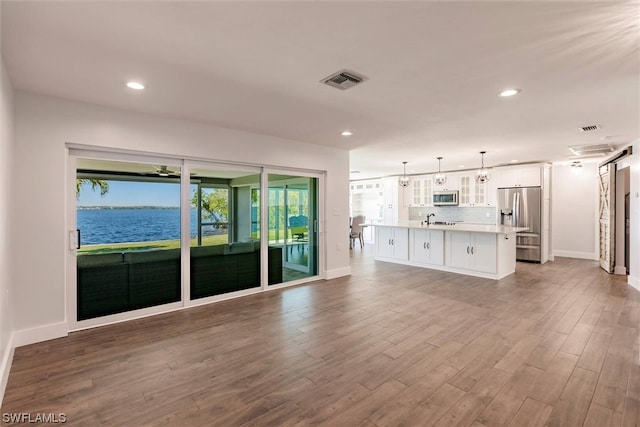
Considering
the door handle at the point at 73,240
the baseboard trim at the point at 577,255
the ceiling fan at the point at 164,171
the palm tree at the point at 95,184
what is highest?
the ceiling fan at the point at 164,171

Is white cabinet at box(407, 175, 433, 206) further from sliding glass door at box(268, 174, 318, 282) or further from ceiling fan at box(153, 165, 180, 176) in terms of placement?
ceiling fan at box(153, 165, 180, 176)

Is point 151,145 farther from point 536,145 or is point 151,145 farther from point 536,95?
point 536,145

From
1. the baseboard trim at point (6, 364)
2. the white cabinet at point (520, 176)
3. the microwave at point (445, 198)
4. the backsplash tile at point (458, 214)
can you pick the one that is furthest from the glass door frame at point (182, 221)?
the backsplash tile at point (458, 214)

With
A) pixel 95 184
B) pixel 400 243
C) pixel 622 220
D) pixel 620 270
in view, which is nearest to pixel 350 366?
pixel 95 184

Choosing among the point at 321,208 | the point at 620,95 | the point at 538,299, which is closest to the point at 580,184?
the point at 538,299

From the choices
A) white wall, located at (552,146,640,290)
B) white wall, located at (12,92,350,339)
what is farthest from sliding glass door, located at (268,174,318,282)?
white wall, located at (552,146,640,290)

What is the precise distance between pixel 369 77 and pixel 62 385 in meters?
3.56

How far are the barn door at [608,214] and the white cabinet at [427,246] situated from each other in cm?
327

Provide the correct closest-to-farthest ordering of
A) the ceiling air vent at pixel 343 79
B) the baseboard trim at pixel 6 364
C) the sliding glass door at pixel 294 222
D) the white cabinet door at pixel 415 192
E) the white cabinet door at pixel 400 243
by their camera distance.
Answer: the baseboard trim at pixel 6 364 < the ceiling air vent at pixel 343 79 < the sliding glass door at pixel 294 222 < the white cabinet door at pixel 400 243 < the white cabinet door at pixel 415 192

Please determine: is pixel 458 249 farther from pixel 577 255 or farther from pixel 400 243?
pixel 577 255

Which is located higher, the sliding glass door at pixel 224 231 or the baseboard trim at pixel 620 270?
the sliding glass door at pixel 224 231

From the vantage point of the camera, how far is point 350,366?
263 centimetres

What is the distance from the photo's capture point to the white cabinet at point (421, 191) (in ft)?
33.0

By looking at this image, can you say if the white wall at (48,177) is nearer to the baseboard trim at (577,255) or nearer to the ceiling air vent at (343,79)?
the ceiling air vent at (343,79)
